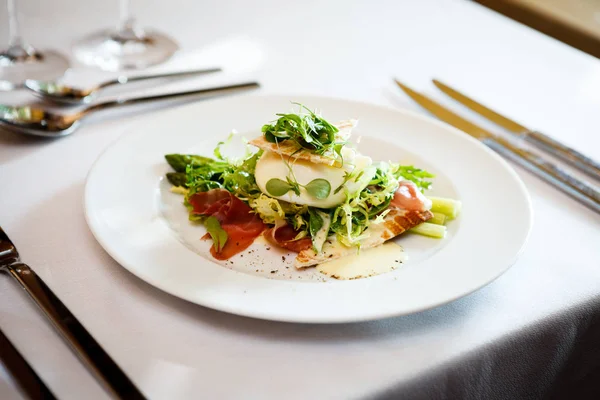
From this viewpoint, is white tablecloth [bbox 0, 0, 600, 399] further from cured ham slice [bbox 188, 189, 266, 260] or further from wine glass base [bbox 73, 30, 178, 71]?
cured ham slice [bbox 188, 189, 266, 260]

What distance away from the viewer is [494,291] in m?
1.52

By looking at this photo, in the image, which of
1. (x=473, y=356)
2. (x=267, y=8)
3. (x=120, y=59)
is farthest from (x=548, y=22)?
(x=473, y=356)

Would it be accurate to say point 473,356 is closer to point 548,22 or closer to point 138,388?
point 138,388

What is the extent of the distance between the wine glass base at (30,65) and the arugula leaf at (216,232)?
4.10ft

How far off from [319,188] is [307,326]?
413 mm

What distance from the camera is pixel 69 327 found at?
4.23ft

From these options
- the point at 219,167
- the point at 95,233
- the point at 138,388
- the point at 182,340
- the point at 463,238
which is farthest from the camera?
the point at 219,167

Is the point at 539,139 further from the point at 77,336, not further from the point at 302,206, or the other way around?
the point at 77,336

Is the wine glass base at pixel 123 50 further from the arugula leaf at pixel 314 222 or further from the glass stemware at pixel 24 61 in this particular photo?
the arugula leaf at pixel 314 222

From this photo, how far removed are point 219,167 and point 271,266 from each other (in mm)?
432

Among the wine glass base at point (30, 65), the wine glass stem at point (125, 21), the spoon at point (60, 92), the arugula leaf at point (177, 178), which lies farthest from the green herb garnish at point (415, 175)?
the wine glass stem at point (125, 21)

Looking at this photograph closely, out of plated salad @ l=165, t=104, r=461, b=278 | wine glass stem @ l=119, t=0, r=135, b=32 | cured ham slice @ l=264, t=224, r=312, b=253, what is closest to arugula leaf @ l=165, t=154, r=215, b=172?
plated salad @ l=165, t=104, r=461, b=278

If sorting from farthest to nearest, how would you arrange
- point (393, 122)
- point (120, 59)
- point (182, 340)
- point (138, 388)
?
1. point (120, 59)
2. point (393, 122)
3. point (182, 340)
4. point (138, 388)

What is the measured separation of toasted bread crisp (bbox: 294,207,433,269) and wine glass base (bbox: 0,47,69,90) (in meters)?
1.50
